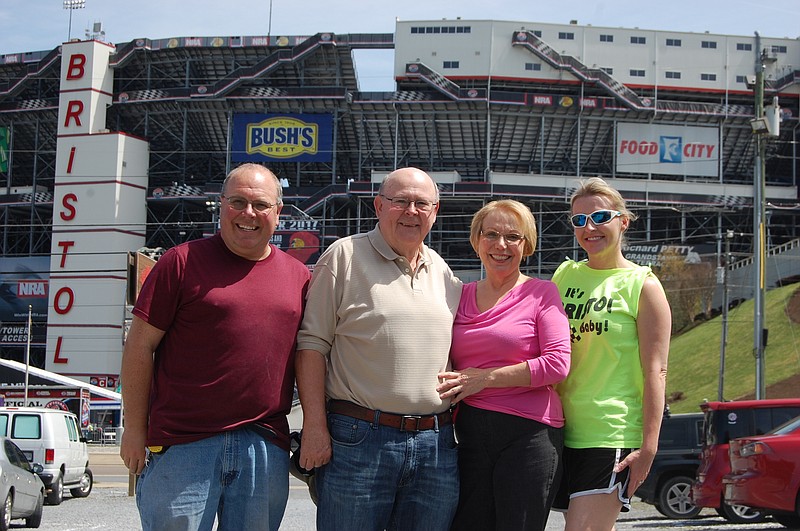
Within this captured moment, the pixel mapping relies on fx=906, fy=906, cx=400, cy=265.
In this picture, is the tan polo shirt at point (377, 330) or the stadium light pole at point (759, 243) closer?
the tan polo shirt at point (377, 330)

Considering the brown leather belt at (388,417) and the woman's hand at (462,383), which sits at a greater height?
the woman's hand at (462,383)

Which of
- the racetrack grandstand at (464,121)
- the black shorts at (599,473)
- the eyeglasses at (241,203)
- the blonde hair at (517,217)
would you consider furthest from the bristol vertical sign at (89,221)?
the black shorts at (599,473)

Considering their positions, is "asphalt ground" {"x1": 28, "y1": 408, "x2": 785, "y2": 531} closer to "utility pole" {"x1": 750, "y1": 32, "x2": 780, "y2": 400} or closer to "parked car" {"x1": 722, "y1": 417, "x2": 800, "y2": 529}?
"parked car" {"x1": 722, "y1": 417, "x2": 800, "y2": 529}

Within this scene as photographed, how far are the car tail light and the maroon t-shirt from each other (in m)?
8.17

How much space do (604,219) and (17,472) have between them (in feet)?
35.4

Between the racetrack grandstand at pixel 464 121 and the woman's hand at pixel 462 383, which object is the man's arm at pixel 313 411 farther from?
the racetrack grandstand at pixel 464 121

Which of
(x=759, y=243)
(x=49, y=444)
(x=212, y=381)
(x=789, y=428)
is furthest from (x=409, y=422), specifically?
(x=759, y=243)

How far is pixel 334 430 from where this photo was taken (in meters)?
4.44

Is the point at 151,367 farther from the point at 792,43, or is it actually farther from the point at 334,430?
the point at 792,43

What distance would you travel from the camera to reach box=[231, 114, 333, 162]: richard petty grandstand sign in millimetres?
60281

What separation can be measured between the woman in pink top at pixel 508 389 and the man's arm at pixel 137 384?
4.72 ft

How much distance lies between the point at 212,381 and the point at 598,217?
2151 mm

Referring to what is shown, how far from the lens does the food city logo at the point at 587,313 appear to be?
15.1ft

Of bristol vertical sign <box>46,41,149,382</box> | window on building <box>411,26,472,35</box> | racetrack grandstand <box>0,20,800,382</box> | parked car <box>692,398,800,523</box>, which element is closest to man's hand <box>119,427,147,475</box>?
parked car <box>692,398,800,523</box>
